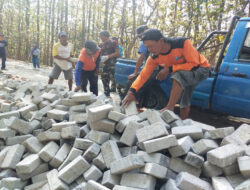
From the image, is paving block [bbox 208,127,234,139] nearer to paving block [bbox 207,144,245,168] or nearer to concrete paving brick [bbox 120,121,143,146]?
paving block [bbox 207,144,245,168]

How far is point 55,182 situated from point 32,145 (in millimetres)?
773

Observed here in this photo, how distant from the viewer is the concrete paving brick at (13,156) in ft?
8.62

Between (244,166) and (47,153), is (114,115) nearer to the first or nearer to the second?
(47,153)

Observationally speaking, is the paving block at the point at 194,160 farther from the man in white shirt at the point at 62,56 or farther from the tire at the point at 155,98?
the man in white shirt at the point at 62,56

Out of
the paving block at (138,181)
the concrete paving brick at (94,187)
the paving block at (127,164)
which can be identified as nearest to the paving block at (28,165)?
the concrete paving brick at (94,187)

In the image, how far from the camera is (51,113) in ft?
10.9

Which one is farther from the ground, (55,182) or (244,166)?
(244,166)

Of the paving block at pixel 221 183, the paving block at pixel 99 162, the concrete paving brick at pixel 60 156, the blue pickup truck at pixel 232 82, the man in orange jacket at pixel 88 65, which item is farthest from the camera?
the man in orange jacket at pixel 88 65

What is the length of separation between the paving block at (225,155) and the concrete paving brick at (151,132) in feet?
1.60

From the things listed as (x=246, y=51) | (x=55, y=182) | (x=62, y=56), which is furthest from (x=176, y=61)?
(x=62, y=56)

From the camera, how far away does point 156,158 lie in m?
2.13

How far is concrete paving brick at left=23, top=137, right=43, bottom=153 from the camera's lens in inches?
111

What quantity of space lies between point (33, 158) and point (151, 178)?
1.45 m

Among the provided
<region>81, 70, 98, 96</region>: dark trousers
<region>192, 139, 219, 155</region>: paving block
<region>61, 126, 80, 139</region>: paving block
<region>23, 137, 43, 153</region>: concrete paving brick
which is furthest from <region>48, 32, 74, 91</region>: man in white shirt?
<region>192, 139, 219, 155</region>: paving block
